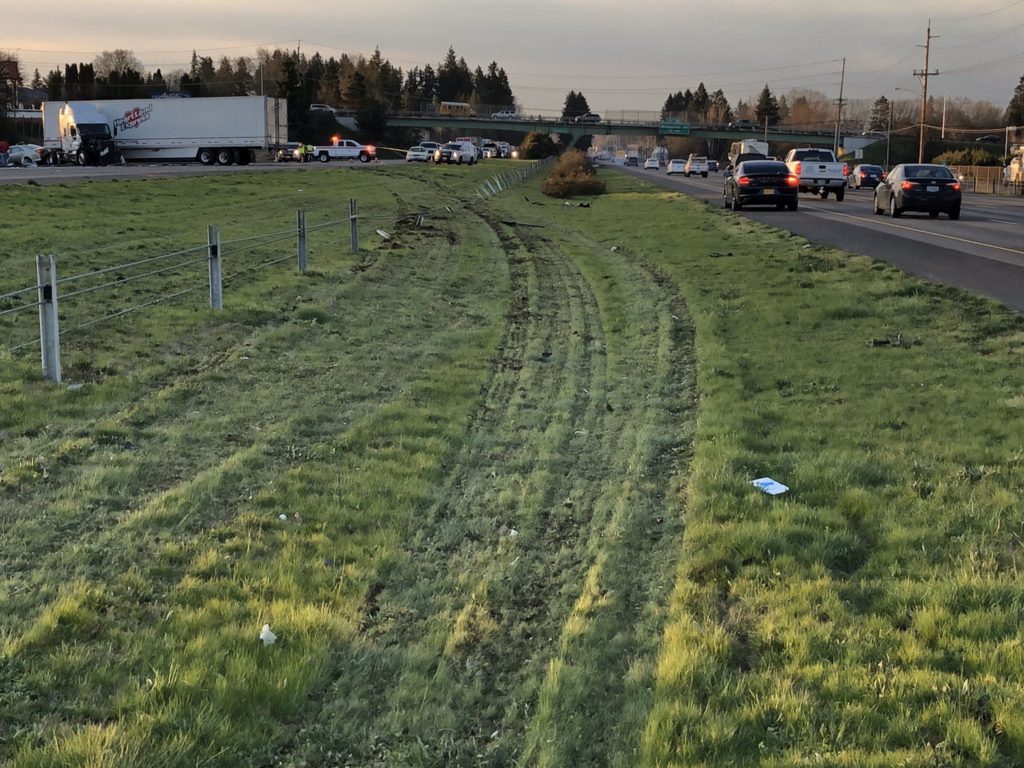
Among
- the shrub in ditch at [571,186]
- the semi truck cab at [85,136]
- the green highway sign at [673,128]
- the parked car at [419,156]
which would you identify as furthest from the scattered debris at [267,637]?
the green highway sign at [673,128]

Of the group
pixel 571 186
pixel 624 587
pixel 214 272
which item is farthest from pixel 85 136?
pixel 624 587

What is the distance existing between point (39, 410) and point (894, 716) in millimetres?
6360

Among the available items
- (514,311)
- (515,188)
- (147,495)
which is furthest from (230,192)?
(147,495)

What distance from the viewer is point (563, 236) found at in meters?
24.5

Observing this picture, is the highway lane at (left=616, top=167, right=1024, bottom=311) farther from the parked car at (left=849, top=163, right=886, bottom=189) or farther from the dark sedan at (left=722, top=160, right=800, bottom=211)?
the parked car at (left=849, top=163, right=886, bottom=189)

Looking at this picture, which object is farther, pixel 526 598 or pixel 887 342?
pixel 887 342

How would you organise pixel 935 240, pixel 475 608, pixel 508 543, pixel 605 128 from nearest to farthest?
pixel 475 608, pixel 508 543, pixel 935 240, pixel 605 128

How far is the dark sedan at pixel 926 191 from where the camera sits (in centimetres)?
2864

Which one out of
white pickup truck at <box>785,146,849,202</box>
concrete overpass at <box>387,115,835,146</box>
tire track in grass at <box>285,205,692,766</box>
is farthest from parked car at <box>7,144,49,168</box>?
concrete overpass at <box>387,115,835,146</box>

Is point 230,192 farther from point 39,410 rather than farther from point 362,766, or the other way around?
point 362,766

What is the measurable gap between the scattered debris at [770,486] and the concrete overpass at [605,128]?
134m

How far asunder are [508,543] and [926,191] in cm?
2773

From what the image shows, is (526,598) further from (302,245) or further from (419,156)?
(419,156)

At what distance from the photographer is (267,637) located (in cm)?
388
